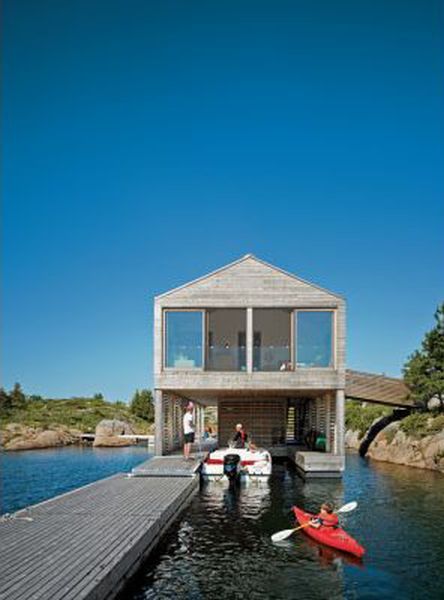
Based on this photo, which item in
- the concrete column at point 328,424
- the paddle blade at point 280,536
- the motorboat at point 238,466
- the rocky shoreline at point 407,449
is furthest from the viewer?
the rocky shoreline at point 407,449

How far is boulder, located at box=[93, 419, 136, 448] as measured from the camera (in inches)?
1914

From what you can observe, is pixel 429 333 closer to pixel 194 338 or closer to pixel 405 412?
pixel 405 412

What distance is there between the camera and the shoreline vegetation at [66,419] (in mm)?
47662

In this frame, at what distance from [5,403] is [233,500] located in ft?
151

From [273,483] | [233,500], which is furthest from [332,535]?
[273,483]

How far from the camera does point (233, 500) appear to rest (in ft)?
59.5

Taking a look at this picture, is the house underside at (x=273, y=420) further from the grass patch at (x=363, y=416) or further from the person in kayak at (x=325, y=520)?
the person in kayak at (x=325, y=520)

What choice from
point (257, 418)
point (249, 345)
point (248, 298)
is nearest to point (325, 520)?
point (249, 345)

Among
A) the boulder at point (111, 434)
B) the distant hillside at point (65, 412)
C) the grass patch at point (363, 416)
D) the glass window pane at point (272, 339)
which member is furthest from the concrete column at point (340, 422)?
the distant hillside at point (65, 412)

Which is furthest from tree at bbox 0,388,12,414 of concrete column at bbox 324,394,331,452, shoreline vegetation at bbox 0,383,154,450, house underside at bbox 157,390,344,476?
concrete column at bbox 324,394,331,452

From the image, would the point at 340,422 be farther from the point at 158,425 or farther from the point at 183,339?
the point at 158,425

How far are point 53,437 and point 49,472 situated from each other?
69.6 feet

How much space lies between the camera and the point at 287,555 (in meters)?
11.6

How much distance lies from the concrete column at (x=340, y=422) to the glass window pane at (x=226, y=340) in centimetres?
376
